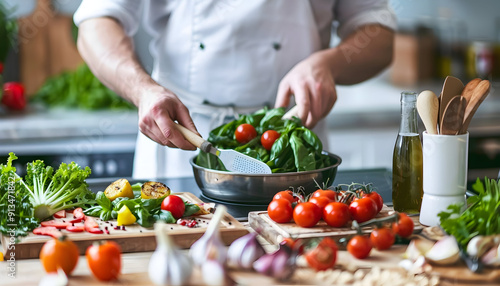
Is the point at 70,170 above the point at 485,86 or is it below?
below

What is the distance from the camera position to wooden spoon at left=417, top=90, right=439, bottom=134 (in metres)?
1.14

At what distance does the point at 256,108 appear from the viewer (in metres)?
1.85

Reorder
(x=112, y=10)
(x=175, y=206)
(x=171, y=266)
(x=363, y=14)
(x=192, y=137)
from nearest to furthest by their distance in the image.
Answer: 1. (x=171, y=266)
2. (x=175, y=206)
3. (x=192, y=137)
4. (x=112, y=10)
5. (x=363, y=14)

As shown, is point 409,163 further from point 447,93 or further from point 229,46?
point 229,46

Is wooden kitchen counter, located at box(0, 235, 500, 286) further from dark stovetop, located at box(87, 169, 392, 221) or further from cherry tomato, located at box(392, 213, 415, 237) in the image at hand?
dark stovetop, located at box(87, 169, 392, 221)

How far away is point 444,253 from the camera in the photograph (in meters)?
0.97

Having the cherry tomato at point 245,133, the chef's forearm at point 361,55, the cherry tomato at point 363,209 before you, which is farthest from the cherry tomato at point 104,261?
the chef's forearm at point 361,55

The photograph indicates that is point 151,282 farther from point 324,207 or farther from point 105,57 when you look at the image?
point 105,57

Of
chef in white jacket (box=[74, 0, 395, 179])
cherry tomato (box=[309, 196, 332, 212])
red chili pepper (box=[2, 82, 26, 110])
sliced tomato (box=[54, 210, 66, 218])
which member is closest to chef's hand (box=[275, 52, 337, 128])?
chef in white jacket (box=[74, 0, 395, 179])

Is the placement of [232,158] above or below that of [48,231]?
above

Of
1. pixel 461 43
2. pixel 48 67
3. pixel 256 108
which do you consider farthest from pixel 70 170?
pixel 461 43

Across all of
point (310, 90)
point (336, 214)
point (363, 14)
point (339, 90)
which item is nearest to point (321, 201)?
point (336, 214)

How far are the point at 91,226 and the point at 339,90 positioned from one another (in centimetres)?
223

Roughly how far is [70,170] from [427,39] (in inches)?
94.9
